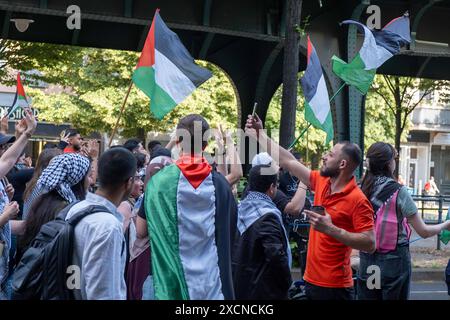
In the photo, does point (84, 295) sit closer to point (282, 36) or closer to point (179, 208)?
point (179, 208)

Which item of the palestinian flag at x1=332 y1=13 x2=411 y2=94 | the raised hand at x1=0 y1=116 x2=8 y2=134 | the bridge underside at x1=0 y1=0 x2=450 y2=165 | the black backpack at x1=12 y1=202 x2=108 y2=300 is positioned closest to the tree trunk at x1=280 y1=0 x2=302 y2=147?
the bridge underside at x1=0 y1=0 x2=450 y2=165

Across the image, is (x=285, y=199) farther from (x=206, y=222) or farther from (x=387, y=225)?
(x=206, y=222)

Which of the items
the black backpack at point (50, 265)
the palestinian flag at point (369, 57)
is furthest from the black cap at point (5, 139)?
the palestinian flag at point (369, 57)

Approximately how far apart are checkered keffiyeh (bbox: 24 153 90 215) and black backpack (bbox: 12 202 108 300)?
87 cm

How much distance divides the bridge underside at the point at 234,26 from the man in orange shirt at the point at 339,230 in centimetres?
804

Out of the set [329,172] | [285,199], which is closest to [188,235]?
[329,172]

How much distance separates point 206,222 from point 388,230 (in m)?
2.03

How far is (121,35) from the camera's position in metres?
15.1

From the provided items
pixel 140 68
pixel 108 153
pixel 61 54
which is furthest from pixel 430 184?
pixel 108 153

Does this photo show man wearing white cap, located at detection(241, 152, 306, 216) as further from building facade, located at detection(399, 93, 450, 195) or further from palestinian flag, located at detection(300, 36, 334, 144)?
building facade, located at detection(399, 93, 450, 195)

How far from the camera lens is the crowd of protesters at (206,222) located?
3875 millimetres

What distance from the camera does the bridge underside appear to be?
13062 mm

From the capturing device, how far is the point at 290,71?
12.2m

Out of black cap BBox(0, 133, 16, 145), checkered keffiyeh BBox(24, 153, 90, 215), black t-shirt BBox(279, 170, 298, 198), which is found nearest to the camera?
checkered keffiyeh BBox(24, 153, 90, 215)
